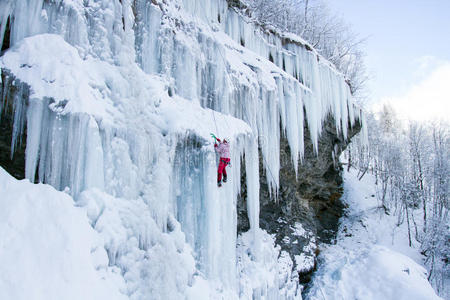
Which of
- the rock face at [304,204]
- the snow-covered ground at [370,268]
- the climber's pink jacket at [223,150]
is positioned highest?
the climber's pink jacket at [223,150]

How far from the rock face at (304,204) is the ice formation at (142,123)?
1.45 meters

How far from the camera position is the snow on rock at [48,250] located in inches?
105

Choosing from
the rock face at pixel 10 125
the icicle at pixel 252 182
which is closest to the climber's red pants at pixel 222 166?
the icicle at pixel 252 182

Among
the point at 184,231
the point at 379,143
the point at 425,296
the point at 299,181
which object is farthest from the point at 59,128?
the point at 379,143

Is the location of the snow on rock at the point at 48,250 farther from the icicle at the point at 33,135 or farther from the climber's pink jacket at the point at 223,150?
the climber's pink jacket at the point at 223,150

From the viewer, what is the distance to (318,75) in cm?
969

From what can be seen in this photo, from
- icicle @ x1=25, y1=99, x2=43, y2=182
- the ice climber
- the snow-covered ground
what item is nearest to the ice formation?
icicle @ x1=25, y1=99, x2=43, y2=182

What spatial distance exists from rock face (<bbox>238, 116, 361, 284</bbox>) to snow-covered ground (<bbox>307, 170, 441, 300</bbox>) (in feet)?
1.78

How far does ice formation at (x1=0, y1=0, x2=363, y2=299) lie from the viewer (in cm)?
343

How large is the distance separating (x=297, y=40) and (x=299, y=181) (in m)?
4.86

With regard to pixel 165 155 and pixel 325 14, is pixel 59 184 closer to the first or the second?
pixel 165 155

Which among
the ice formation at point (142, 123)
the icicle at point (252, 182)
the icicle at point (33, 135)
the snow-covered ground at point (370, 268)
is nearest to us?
the icicle at point (33, 135)

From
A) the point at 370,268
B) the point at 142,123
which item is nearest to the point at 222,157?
the point at 142,123

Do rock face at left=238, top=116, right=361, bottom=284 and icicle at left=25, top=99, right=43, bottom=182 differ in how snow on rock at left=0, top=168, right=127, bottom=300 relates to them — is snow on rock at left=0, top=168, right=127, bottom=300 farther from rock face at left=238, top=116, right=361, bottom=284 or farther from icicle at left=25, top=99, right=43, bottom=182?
rock face at left=238, top=116, right=361, bottom=284
